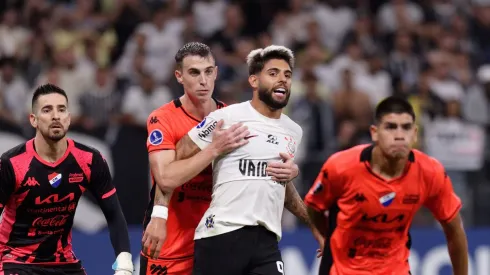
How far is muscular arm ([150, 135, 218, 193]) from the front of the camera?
724cm

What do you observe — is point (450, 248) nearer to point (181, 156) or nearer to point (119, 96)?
point (181, 156)

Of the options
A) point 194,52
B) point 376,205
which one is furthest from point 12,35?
point 376,205

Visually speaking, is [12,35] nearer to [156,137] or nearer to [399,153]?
[156,137]

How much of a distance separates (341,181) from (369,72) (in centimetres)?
824

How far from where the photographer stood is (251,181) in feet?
24.0

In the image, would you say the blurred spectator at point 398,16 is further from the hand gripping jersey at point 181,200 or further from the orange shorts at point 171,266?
the orange shorts at point 171,266

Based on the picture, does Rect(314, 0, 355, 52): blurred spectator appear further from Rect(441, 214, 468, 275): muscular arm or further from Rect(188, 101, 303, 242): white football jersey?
Rect(188, 101, 303, 242): white football jersey

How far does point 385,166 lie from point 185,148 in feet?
5.03

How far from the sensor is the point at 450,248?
7.80 metres

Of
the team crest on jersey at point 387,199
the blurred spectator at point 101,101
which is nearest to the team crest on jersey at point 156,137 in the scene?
the team crest on jersey at point 387,199

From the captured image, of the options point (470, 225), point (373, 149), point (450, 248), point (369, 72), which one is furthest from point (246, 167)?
point (369, 72)

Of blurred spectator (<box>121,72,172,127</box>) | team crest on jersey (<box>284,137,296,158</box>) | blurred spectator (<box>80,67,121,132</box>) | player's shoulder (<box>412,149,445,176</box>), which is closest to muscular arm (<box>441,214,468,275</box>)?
player's shoulder (<box>412,149,445,176</box>)

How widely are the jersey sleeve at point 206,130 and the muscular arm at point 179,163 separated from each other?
5 centimetres

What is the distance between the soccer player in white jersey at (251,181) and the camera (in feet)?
24.0
